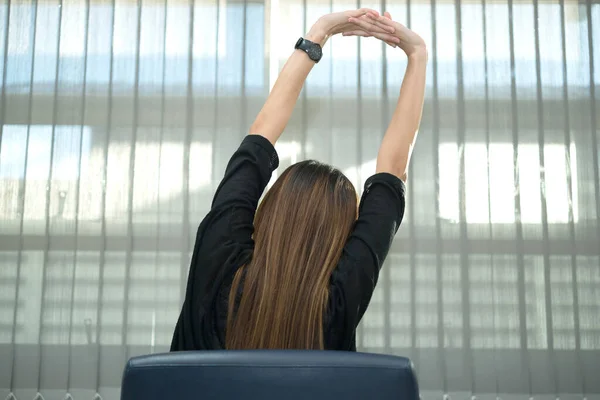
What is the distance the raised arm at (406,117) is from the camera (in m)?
1.24

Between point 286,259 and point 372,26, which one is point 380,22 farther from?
point 286,259

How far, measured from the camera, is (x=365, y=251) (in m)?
1.04

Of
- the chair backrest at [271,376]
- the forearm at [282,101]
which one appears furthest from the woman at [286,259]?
the chair backrest at [271,376]

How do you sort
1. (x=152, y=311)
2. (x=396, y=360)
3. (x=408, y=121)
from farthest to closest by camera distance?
(x=152, y=311) < (x=408, y=121) < (x=396, y=360)

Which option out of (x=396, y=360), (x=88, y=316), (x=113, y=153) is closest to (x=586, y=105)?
(x=113, y=153)

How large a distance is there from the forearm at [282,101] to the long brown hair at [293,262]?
182mm

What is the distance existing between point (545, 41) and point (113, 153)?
205cm

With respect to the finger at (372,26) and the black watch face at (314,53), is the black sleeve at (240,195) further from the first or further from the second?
the finger at (372,26)

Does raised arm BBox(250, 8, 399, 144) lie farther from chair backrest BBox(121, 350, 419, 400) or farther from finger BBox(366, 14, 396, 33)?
chair backrest BBox(121, 350, 419, 400)

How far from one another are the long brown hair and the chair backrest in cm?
24

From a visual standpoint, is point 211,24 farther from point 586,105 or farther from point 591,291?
point 591,291

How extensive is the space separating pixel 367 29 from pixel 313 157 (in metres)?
1.51

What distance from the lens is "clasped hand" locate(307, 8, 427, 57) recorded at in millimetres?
1464

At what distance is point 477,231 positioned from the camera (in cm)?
315
